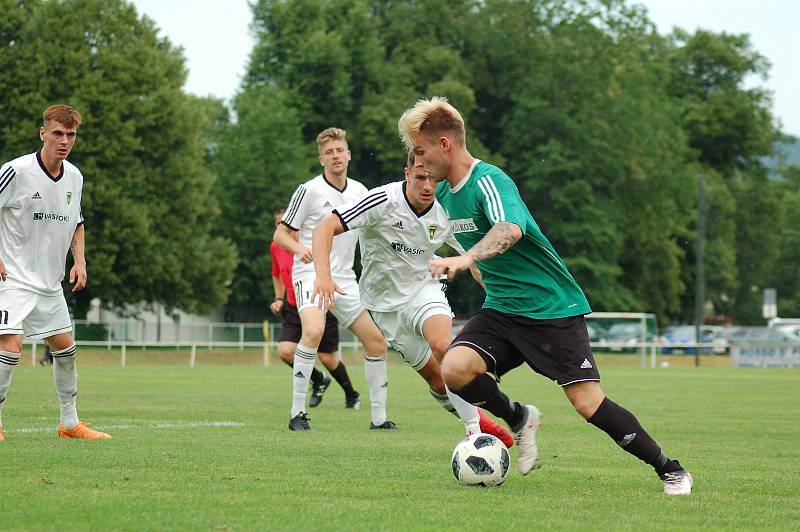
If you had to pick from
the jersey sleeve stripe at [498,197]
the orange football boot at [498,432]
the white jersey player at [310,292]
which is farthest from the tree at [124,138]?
the jersey sleeve stripe at [498,197]

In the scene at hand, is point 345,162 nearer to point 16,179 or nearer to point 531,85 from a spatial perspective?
point 16,179

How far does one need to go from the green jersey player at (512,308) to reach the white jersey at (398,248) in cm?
183

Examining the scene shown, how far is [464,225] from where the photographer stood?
23.2 feet

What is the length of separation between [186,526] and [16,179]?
4.83 metres

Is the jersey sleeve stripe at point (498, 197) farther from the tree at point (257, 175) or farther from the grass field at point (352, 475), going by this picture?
the tree at point (257, 175)

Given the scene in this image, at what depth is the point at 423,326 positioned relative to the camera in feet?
30.9

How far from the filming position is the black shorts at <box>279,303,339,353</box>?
15062 mm

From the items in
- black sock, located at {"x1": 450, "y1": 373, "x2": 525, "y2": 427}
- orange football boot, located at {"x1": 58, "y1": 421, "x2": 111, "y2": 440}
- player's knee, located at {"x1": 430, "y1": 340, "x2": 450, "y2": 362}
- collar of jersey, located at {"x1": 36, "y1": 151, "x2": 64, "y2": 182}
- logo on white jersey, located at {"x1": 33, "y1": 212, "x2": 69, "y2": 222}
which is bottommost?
orange football boot, located at {"x1": 58, "y1": 421, "x2": 111, "y2": 440}

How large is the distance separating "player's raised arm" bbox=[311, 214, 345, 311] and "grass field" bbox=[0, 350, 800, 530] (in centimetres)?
108

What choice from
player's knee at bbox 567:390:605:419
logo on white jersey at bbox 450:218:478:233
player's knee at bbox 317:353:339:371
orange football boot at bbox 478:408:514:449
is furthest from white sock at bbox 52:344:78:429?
player's knee at bbox 317:353:339:371

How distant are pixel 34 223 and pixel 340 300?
3.18 meters

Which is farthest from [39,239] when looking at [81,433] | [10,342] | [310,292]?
[310,292]

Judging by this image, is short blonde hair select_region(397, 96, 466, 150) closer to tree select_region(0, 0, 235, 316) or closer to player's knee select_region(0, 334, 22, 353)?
player's knee select_region(0, 334, 22, 353)

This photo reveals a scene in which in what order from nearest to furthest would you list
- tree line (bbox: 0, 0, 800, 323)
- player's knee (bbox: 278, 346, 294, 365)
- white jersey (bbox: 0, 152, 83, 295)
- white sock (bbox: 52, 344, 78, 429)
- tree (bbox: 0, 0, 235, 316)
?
white jersey (bbox: 0, 152, 83, 295), white sock (bbox: 52, 344, 78, 429), player's knee (bbox: 278, 346, 294, 365), tree (bbox: 0, 0, 235, 316), tree line (bbox: 0, 0, 800, 323)
